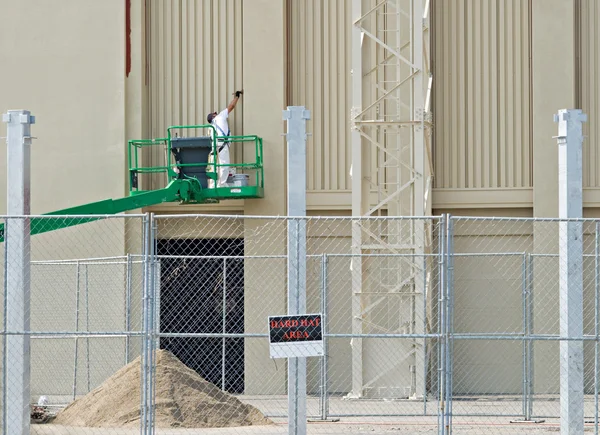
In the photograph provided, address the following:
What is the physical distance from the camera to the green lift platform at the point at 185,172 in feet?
77.6

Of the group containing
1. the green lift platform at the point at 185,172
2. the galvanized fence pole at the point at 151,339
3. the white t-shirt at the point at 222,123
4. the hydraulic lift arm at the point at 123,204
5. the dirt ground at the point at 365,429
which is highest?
the white t-shirt at the point at 222,123

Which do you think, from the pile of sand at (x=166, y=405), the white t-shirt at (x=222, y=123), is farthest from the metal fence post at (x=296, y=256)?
the white t-shirt at (x=222, y=123)

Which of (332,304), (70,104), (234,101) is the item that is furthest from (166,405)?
(70,104)

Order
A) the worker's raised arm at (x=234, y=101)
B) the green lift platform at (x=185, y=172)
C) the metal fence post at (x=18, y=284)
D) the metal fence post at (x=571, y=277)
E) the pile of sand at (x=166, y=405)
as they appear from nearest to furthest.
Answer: the metal fence post at (x=571, y=277), the metal fence post at (x=18, y=284), the pile of sand at (x=166, y=405), the green lift platform at (x=185, y=172), the worker's raised arm at (x=234, y=101)

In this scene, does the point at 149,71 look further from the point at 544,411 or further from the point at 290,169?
the point at 290,169

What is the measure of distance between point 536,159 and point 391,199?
359 cm

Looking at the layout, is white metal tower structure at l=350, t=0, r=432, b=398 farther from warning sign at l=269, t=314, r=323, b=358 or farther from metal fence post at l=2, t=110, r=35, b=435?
metal fence post at l=2, t=110, r=35, b=435

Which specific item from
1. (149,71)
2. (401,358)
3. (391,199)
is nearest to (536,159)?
(391,199)

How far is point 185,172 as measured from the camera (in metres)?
25.1

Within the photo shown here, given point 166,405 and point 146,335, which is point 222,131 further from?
point 146,335

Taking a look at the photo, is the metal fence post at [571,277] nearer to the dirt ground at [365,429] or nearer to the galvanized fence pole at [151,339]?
the dirt ground at [365,429]

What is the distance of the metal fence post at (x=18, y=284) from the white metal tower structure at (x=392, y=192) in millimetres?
9147

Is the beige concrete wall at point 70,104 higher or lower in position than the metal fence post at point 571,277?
higher

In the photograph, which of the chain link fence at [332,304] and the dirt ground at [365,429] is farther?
the chain link fence at [332,304]
